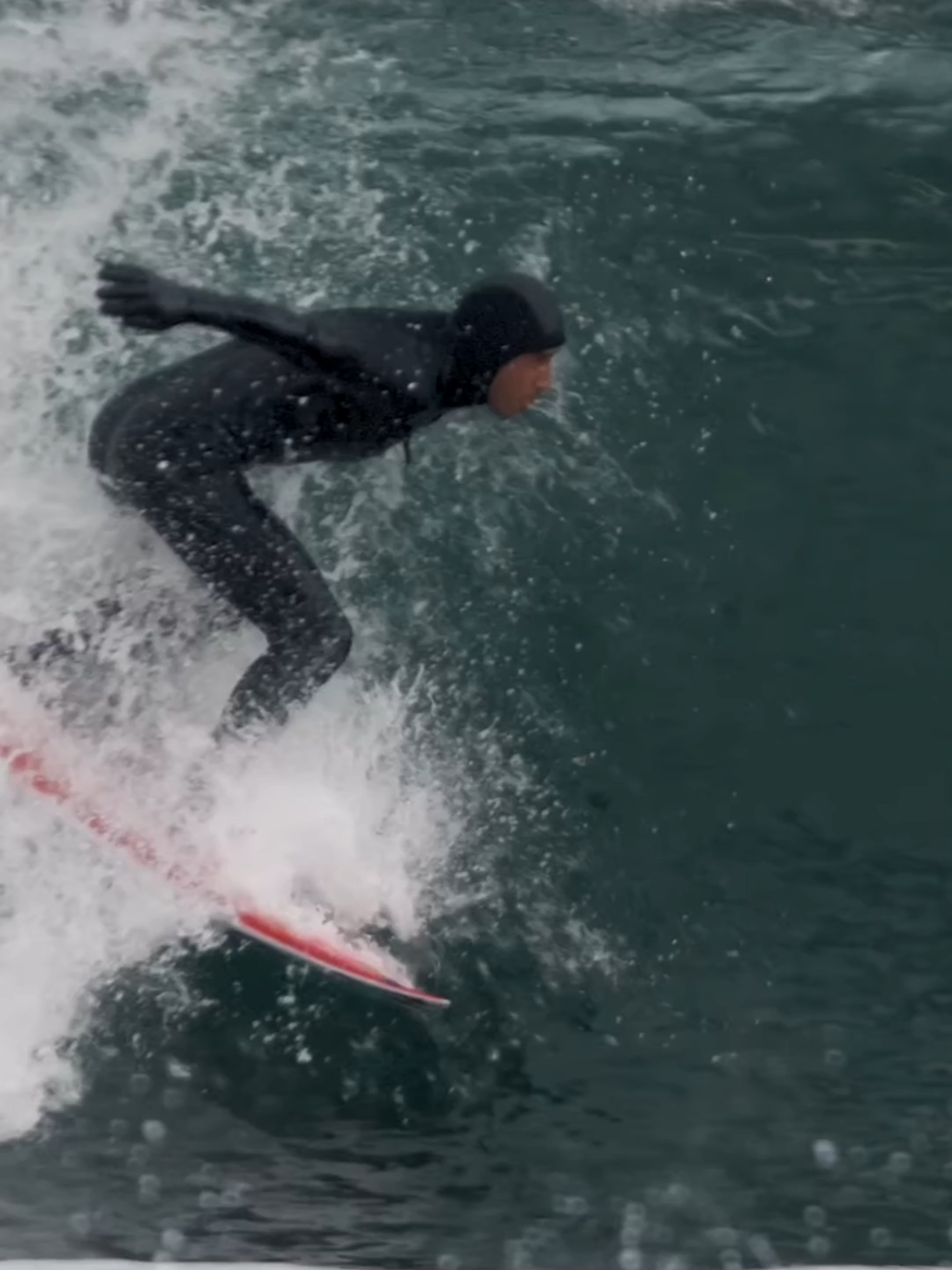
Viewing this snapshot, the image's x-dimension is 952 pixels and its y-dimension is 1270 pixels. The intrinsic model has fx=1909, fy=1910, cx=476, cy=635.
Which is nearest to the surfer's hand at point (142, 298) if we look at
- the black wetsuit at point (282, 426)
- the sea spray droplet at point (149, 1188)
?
the black wetsuit at point (282, 426)

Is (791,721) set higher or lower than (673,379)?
lower

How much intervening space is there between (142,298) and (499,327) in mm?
935

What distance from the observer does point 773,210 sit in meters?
7.27

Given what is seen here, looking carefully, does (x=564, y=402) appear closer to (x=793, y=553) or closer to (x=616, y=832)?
(x=793, y=553)

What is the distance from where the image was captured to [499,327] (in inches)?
196

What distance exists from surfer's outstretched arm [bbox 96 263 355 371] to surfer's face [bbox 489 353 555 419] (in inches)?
15.8

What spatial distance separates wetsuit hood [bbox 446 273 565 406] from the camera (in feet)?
16.2

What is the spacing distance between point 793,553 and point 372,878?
188cm

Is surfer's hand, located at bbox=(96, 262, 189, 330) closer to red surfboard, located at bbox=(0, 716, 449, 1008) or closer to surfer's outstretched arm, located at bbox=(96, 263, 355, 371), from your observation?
surfer's outstretched arm, located at bbox=(96, 263, 355, 371)

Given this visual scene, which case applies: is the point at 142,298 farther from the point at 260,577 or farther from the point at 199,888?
the point at 199,888

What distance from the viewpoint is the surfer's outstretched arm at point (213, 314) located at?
15.3 feet

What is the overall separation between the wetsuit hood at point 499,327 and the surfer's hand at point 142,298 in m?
0.77

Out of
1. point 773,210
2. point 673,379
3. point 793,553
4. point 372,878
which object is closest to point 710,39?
point 773,210

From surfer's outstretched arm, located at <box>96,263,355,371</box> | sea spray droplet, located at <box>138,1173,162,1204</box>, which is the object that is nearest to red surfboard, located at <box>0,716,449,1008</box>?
sea spray droplet, located at <box>138,1173,162,1204</box>
